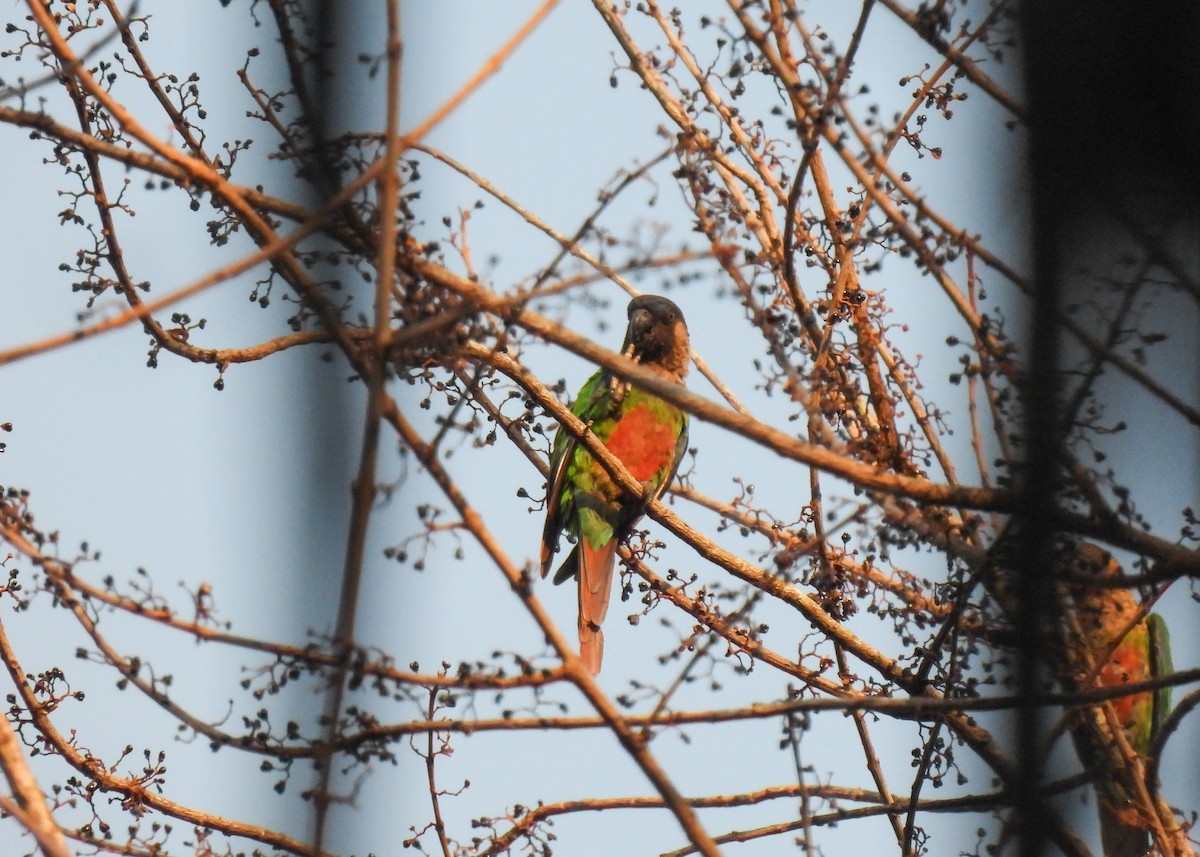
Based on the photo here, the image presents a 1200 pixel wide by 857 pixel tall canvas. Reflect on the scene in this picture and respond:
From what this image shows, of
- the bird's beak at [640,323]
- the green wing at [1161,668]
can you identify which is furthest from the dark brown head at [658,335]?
the green wing at [1161,668]

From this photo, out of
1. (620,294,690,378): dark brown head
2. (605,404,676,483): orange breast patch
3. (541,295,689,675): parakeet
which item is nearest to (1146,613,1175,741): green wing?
(541,295,689,675): parakeet

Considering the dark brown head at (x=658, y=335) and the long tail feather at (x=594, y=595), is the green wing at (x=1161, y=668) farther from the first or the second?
the dark brown head at (x=658, y=335)

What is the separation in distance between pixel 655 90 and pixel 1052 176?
2.83 meters

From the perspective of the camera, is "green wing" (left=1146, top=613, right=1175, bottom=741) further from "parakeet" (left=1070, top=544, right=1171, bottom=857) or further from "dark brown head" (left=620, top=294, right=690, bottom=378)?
"dark brown head" (left=620, top=294, right=690, bottom=378)

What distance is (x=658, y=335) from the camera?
6344 mm

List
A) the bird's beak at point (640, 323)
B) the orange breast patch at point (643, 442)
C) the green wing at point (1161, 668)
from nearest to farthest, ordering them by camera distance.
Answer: the green wing at point (1161, 668)
the orange breast patch at point (643, 442)
the bird's beak at point (640, 323)

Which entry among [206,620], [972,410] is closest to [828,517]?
[972,410]

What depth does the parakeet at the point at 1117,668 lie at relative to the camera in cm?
244

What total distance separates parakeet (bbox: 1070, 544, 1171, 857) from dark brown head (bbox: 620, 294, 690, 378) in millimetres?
2727

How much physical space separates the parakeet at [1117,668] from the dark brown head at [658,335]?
2727 mm

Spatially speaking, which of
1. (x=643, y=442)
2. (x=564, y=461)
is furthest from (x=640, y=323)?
(x=564, y=461)

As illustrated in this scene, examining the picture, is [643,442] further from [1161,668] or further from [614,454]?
[1161,668]

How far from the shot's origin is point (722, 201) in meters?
2.76

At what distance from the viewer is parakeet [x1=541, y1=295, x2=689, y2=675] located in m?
5.50
